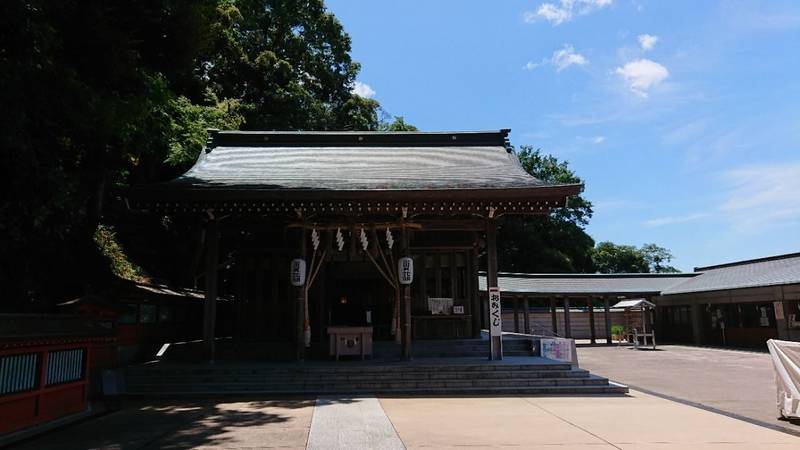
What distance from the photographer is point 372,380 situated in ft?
33.1

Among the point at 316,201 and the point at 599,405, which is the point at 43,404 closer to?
the point at 316,201

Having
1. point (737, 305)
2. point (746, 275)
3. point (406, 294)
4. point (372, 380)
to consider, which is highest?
point (746, 275)

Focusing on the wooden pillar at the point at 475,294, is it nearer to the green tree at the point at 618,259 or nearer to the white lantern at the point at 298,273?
the white lantern at the point at 298,273

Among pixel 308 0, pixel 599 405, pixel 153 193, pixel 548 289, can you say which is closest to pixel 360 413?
pixel 599 405

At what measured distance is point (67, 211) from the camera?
847 centimetres

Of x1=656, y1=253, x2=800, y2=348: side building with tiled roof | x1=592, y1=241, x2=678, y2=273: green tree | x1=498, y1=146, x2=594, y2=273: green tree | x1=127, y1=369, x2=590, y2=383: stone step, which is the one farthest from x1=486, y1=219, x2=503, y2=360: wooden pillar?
x1=592, y1=241, x2=678, y2=273: green tree

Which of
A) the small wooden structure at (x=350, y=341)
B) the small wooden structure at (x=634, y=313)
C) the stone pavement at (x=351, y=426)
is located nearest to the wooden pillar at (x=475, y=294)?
the small wooden structure at (x=350, y=341)

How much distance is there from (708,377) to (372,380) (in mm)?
8531

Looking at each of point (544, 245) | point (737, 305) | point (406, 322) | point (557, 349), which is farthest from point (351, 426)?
point (544, 245)

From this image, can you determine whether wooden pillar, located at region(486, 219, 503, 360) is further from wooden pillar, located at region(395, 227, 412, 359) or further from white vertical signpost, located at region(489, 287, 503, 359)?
wooden pillar, located at region(395, 227, 412, 359)

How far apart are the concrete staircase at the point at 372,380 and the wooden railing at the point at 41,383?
183 centimetres

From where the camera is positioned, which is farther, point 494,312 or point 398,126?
point 398,126

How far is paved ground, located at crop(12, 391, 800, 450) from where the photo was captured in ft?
19.2

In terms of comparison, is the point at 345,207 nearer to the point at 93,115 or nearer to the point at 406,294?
the point at 406,294
